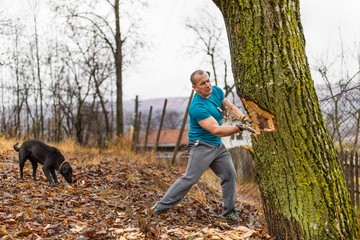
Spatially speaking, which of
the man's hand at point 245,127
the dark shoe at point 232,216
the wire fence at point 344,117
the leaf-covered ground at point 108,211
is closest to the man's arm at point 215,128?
the man's hand at point 245,127

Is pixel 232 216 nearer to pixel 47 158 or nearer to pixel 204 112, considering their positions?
pixel 204 112

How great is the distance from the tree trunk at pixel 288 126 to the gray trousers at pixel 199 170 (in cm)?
107

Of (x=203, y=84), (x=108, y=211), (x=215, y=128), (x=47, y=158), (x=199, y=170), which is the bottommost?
(x=108, y=211)

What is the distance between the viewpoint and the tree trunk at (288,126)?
291 centimetres

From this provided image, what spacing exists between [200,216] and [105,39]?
47.0 ft

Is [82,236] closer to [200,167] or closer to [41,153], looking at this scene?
[200,167]

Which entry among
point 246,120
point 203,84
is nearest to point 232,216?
point 246,120

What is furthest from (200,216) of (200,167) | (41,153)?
(41,153)

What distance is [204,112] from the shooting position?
385cm

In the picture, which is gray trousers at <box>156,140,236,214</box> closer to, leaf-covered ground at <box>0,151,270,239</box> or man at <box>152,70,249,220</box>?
man at <box>152,70,249,220</box>

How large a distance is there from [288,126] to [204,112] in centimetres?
113

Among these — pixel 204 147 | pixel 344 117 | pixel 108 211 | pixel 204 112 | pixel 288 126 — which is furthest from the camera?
pixel 344 117

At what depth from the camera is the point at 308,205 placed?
293 centimetres

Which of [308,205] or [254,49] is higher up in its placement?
[254,49]
